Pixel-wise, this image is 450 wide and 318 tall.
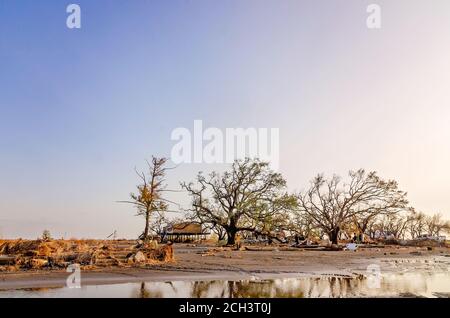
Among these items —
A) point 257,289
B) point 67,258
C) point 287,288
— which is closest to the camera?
point 257,289

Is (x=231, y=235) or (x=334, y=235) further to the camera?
(x=334, y=235)

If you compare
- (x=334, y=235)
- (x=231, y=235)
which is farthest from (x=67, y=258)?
(x=334, y=235)

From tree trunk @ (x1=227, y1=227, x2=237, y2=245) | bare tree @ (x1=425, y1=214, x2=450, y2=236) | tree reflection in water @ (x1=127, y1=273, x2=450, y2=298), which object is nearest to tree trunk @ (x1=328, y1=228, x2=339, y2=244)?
tree trunk @ (x1=227, y1=227, x2=237, y2=245)

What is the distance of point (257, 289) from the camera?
998cm

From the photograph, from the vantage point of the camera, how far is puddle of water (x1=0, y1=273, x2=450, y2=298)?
8970 mm

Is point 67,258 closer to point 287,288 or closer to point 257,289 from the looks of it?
point 257,289

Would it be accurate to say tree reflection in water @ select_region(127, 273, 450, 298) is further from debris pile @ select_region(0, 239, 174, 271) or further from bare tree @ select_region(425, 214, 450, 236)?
bare tree @ select_region(425, 214, 450, 236)

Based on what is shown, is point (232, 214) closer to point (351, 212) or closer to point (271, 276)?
point (351, 212)

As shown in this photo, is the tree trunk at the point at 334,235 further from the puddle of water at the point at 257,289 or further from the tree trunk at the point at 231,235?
the puddle of water at the point at 257,289

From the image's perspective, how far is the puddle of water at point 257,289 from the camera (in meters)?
8.97

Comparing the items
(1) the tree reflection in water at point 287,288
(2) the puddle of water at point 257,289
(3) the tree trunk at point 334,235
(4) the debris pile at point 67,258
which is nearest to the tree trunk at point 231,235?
(3) the tree trunk at point 334,235

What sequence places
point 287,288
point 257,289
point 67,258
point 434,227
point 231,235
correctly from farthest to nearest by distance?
point 434,227 < point 231,235 < point 67,258 < point 287,288 < point 257,289
